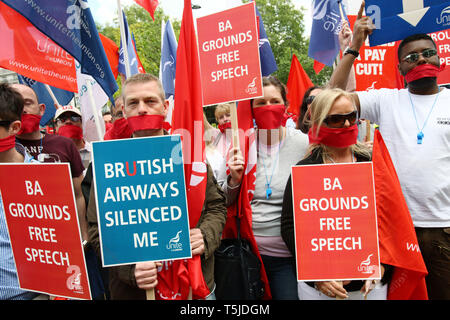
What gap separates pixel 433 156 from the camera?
229cm

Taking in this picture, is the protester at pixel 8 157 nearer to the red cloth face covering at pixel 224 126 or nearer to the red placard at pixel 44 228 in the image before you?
the red placard at pixel 44 228

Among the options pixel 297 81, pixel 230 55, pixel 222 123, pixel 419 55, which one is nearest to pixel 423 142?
pixel 419 55

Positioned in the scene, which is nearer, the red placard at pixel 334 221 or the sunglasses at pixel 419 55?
the red placard at pixel 334 221

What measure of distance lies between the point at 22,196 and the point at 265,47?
2.49 meters

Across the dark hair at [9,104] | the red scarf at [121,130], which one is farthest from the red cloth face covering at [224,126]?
the dark hair at [9,104]

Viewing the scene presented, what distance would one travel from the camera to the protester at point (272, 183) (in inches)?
90.7

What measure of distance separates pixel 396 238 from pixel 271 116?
46.8 inches

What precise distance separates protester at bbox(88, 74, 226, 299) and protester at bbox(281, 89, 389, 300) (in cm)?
44

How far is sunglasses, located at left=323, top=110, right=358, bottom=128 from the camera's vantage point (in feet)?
6.79

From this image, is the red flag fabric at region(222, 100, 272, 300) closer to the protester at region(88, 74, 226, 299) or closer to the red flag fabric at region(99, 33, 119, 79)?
the protester at region(88, 74, 226, 299)

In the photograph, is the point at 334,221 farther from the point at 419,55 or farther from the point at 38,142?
the point at 38,142

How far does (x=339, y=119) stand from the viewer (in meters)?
2.07

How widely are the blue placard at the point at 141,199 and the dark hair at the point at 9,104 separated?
70 centimetres
